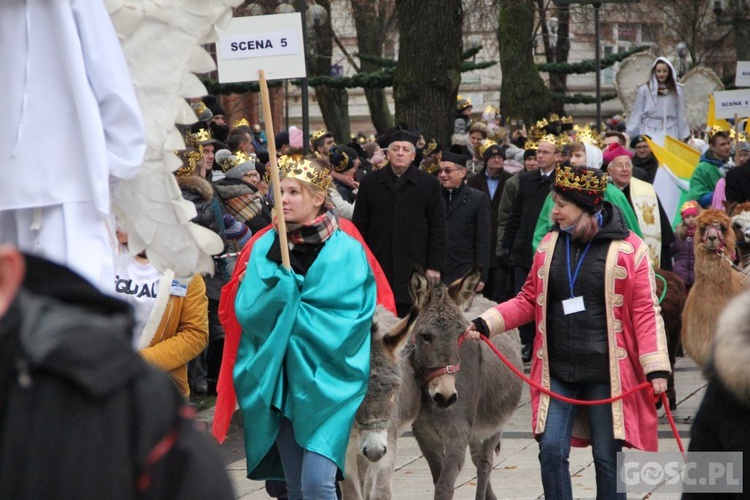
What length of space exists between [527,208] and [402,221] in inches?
101

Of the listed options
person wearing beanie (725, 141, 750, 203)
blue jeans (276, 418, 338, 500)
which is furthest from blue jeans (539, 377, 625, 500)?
person wearing beanie (725, 141, 750, 203)

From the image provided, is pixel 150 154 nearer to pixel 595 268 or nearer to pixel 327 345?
pixel 327 345

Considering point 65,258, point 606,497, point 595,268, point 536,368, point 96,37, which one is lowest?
point 606,497

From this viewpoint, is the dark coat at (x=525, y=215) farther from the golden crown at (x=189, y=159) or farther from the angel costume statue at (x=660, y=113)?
the angel costume statue at (x=660, y=113)

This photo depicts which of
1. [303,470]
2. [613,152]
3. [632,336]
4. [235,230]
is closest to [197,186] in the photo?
[235,230]

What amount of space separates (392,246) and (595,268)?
14.8 ft

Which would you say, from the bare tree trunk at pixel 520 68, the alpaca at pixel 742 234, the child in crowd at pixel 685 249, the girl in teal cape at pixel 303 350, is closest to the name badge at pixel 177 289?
the girl in teal cape at pixel 303 350

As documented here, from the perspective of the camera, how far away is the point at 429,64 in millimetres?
17484

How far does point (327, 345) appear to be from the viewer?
20.0 ft

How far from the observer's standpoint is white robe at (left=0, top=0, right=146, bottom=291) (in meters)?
3.84

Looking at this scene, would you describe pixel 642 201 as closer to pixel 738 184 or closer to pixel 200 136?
pixel 738 184

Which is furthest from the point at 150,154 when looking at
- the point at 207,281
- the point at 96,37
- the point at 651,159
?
the point at 651,159

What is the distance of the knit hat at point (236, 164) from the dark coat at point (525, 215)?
2732mm

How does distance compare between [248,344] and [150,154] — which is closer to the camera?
[150,154]
